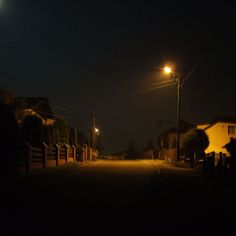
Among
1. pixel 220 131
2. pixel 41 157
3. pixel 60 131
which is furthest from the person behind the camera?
pixel 220 131

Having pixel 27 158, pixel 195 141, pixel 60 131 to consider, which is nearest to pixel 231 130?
pixel 195 141

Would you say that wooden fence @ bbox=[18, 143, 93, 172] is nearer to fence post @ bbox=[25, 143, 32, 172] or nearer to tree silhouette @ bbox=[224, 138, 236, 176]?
fence post @ bbox=[25, 143, 32, 172]

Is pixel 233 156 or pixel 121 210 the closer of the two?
pixel 121 210

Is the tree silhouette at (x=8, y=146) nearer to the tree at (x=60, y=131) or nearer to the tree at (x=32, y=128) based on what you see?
the tree at (x=32, y=128)

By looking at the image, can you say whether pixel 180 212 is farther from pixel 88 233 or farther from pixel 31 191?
pixel 31 191

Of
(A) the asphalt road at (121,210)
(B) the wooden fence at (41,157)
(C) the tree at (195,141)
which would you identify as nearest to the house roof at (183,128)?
(C) the tree at (195,141)

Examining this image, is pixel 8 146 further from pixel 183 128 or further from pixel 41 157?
pixel 183 128

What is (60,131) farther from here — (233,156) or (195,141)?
(233,156)

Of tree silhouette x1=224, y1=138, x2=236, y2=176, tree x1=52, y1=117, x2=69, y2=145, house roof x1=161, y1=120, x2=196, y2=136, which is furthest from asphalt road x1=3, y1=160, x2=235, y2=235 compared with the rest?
house roof x1=161, y1=120, x2=196, y2=136

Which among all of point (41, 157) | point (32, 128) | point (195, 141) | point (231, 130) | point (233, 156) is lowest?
point (41, 157)

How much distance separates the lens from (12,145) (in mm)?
18438

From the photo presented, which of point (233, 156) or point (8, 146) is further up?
point (8, 146)

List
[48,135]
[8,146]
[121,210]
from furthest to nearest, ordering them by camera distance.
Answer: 1. [48,135]
2. [8,146]
3. [121,210]

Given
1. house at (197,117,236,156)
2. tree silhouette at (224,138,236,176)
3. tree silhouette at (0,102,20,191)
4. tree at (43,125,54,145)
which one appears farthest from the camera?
house at (197,117,236,156)
